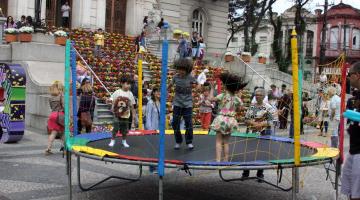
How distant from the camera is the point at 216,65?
25984mm

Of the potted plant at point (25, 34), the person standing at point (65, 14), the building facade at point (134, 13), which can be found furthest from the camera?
the building facade at point (134, 13)

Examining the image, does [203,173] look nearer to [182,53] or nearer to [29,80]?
[29,80]

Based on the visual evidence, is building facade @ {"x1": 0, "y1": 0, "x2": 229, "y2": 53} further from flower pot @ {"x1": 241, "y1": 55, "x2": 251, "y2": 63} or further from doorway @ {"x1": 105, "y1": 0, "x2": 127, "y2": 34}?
flower pot @ {"x1": 241, "y1": 55, "x2": 251, "y2": 63}

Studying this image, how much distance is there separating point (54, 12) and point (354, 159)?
23.3 m

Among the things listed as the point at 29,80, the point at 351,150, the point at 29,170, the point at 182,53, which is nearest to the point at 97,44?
the point at 182,53

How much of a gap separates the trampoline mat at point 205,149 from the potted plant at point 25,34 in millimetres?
9461

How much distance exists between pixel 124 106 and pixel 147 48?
17189 mm

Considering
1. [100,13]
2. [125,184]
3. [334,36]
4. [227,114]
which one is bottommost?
[125,184]

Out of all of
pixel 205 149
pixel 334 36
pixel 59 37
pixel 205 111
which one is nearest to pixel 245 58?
pixel 59 37

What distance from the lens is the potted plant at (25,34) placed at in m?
17.2

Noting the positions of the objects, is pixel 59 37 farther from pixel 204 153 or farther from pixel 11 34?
pixel 204 153

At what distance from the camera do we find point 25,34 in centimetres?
1723

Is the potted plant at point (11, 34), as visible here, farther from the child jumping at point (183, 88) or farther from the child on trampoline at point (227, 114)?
the child on trampoline at point (227, 114)

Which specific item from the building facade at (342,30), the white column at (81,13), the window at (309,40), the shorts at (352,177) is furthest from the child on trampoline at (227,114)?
the window at (309,40)
